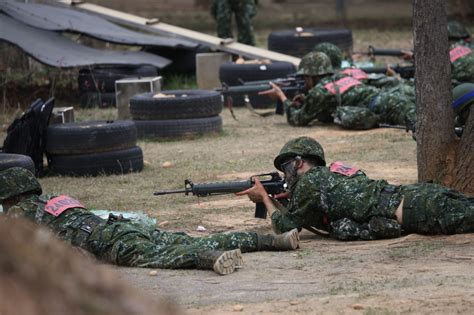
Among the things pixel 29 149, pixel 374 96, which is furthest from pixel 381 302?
pixel 374 96

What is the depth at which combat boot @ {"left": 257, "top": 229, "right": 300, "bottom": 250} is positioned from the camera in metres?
7.11

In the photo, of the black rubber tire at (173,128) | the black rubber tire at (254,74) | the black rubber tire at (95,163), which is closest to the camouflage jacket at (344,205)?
the black rubber tire at (95,163)

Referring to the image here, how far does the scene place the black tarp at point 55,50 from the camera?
1549 centimetres

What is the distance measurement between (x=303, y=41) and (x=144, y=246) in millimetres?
12831

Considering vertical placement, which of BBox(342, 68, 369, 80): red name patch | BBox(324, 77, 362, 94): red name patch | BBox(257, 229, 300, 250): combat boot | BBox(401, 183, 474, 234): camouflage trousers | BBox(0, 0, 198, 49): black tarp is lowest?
BBox(257, 229, 300, 250): combat boot

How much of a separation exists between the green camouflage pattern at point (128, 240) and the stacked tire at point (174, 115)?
652 centimetres

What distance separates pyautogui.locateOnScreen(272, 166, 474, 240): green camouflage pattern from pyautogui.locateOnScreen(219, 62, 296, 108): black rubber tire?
8890mm

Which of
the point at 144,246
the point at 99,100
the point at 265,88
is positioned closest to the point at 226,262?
the point at 144,246

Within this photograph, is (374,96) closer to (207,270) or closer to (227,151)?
(227,151)

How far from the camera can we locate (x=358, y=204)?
23.8ft

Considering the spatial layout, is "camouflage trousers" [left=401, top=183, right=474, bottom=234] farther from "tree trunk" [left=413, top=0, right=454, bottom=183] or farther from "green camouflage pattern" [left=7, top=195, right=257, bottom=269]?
"tree trunk" [left=413, top=0, right=454, bottom=183]

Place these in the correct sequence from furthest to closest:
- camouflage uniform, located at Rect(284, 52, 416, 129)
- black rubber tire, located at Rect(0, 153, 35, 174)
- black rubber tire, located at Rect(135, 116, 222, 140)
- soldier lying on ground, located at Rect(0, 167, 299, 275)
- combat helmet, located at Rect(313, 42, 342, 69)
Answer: combat helmet, located at Rect(313, 42, 342, 69), black rubber tire, located at Rect(135, 116, 222, 140), camouflage uniform, located at Rect(284, 52, 416, 129), black rubber tire, located at Rect(0, 153, 35, 174), soldier lying on ground, located at Rect(0, 167, 299, 275)

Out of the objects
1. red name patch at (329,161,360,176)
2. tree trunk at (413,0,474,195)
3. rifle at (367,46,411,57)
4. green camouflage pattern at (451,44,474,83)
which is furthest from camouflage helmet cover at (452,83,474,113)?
rifle at (367,46,411,57)

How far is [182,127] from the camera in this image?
13.7 m
